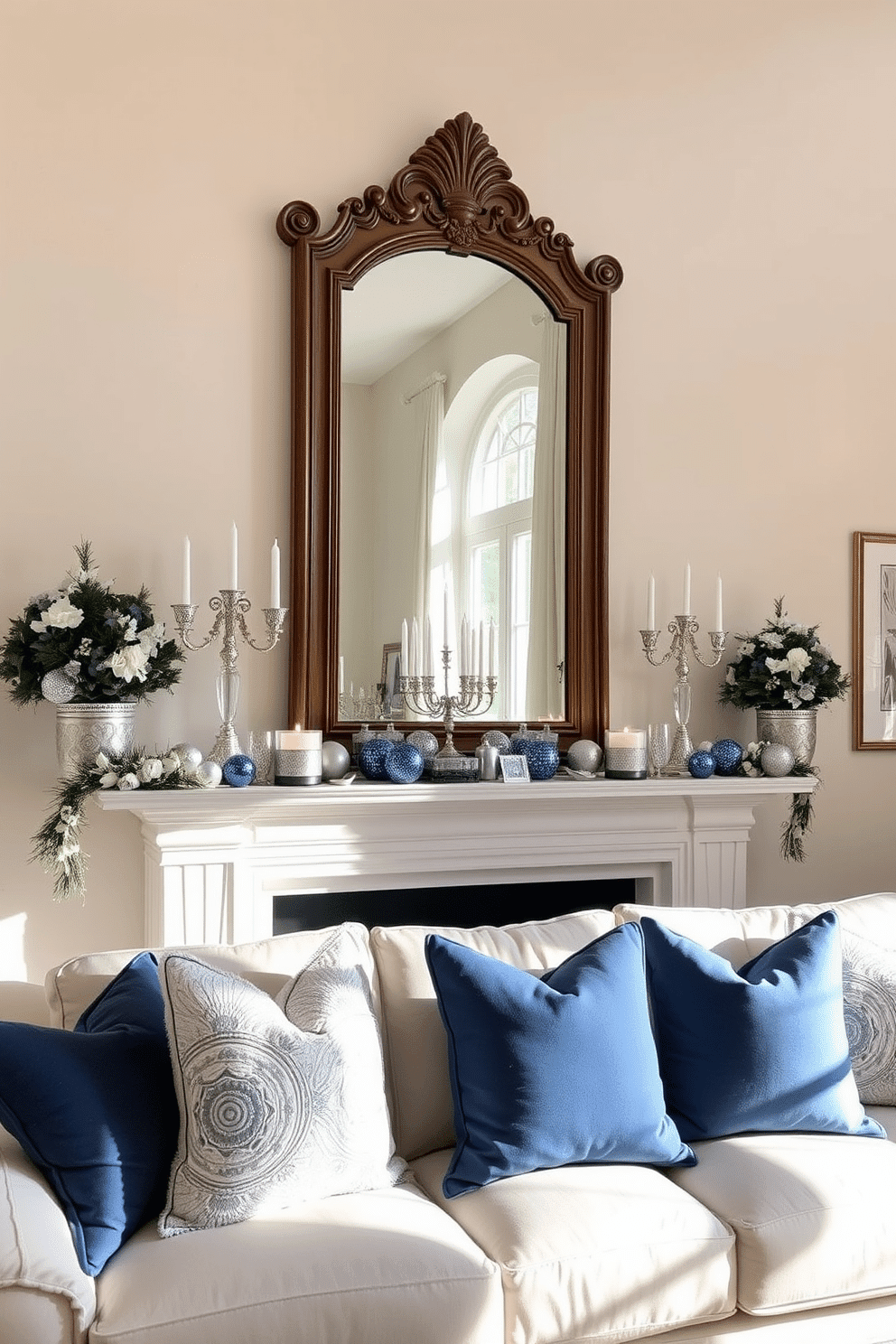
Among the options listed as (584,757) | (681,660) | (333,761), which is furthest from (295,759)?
Answer: (681,660)

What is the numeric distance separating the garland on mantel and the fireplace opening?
0.52m

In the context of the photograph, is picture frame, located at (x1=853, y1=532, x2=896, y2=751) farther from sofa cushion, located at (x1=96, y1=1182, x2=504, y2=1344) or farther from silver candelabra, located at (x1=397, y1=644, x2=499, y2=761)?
sofa cushion, located at (x1=96, y1=1182, x2=504, y2=1344)

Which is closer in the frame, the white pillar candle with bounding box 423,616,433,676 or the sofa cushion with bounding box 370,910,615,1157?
the sofa cushion with bounding box 370,910,615,1157

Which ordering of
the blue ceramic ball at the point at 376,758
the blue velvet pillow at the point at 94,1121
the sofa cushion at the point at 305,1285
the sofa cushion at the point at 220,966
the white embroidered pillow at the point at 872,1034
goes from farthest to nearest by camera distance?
the blue ceramic ball at the point at 376,758 < the white embroidered pillow at the point at 872,1034 < the sofa cushion at the point at 220,966 < the blue velvet pillow at the point at 94,1121 < the sofa cushion at the point at 305,1285

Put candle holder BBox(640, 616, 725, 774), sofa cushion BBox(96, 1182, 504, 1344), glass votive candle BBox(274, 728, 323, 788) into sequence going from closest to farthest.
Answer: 1. sofa cushion BBox(96, 1182, 504, 1344)
2. glass votive candle BBox(274, 728, 323, 788)
3. candle holder BBox(640, 616, 725, 774)

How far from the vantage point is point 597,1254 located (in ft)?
6.55

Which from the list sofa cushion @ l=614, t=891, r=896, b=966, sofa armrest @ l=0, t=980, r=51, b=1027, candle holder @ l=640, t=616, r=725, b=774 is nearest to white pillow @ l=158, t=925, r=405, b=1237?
sofa armrest @ l=0, t=980, r=51, b=1027

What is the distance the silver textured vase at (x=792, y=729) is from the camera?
3822mm

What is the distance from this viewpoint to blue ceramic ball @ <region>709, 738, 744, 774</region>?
3.74m

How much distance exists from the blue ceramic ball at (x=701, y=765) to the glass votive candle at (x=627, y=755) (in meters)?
0.15

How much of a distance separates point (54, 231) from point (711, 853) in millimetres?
2640

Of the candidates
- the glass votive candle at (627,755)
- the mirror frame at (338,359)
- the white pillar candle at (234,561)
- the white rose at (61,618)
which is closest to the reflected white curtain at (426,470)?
the mirror frame at (338,359)

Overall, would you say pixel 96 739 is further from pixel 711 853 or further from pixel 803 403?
pixel 803 403

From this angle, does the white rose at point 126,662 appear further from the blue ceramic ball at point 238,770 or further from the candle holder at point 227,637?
the blue ceramic ball at point 238,770
